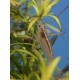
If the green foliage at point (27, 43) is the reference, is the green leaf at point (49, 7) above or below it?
above

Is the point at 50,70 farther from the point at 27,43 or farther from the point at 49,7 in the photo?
the point at 49,7

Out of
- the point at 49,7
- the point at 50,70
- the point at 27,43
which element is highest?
the point at 49,7

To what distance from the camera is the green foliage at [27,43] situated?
1509mm

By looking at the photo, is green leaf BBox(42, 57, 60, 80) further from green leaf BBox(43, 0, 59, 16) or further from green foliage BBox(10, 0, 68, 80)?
green leaf BBox(43, 0, 59, 16)

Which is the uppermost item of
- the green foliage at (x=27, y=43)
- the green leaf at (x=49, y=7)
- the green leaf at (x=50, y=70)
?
the green leaf at (x=49, y=7)

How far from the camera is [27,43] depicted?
1530mm

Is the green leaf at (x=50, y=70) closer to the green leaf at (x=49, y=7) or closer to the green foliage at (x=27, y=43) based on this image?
the green foliage at (x=27, y=43)

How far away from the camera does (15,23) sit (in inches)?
60.0

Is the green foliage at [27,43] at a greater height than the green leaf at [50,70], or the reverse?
the green foliage at [27,43]

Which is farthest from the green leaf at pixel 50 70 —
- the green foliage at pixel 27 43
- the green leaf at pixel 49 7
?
the green leaf at pixel 49 7

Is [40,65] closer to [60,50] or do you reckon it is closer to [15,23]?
[60,50]

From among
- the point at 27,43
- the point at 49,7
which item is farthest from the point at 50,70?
the point at 49,7
